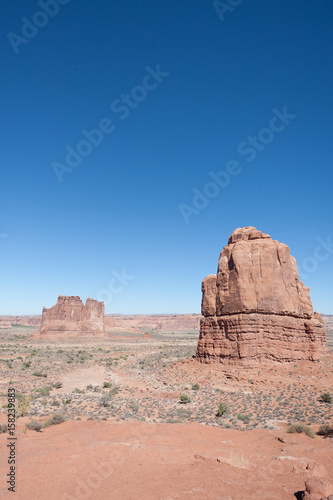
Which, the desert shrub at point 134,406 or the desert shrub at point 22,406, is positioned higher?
the desert shrub at point 22,406

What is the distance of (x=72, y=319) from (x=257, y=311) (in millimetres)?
72764

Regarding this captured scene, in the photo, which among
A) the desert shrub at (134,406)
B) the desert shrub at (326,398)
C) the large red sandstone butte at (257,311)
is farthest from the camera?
the large red sandstone butte at (257,311)

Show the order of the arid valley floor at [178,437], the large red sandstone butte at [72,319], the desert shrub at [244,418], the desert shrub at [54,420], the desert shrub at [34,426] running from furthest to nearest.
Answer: the large red sandstone butte at [72,319], the desert shrub at [244,418], the desert shrub at [54,420], the desert shrub at [34,426], the arid valley floor at [178,437]

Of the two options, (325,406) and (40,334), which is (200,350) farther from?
(40,334)

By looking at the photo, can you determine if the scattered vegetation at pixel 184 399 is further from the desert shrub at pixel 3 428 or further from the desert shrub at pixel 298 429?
the desert shrub at pixel 3 428

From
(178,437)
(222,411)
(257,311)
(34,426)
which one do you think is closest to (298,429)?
(222,411)

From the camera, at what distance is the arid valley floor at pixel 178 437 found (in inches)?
282

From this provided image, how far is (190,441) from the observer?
10.8 m

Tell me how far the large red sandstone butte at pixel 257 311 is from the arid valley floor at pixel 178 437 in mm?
1145

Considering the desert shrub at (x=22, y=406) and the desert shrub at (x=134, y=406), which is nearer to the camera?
the desert shrub at (x=22, y=406)

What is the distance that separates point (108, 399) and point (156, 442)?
323 inches

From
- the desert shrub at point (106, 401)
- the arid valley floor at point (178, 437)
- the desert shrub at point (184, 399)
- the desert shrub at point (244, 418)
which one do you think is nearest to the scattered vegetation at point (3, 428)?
the arid valley floor at point (178, 437)

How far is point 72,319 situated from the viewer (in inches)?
3290

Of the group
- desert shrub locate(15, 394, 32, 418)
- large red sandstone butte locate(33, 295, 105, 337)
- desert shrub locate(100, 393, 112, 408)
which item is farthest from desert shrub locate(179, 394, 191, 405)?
large red sandstone butte locate(33, 295, 105, 337)
